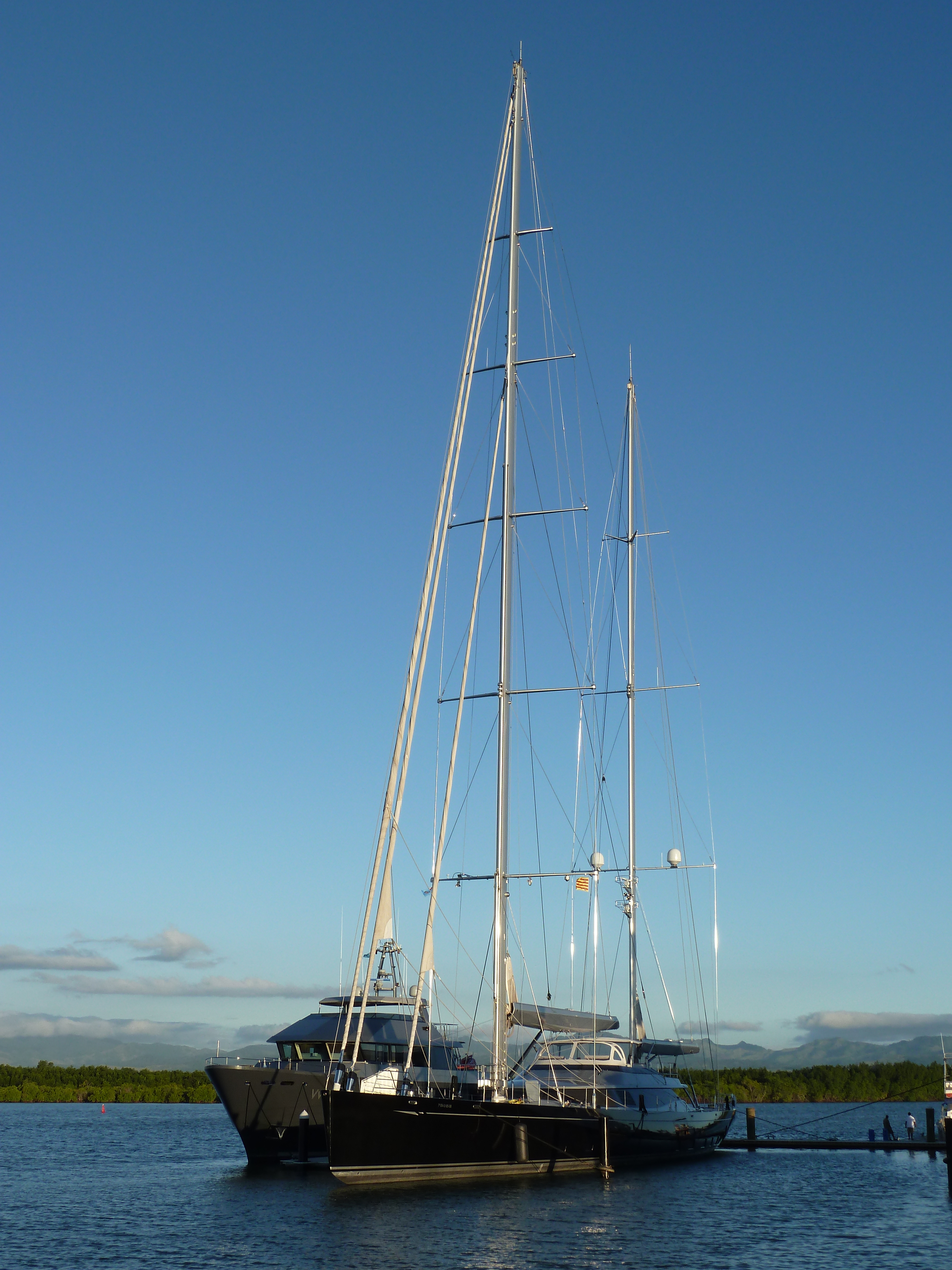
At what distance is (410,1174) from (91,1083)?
11969 cm

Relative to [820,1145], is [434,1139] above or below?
above

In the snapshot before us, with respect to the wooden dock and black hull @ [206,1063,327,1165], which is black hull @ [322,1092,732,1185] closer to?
black hull @ [206,1063,327,1165]

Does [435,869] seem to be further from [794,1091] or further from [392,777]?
[794,1091]

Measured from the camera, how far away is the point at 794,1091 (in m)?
113

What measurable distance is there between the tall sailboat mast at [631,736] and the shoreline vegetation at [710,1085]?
63.1 metres

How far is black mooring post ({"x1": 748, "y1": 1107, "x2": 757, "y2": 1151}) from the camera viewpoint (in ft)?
163

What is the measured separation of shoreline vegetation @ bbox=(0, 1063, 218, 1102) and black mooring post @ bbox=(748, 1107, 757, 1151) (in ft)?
285

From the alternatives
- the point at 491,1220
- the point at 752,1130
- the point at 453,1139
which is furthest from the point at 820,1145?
the point at 491,1220

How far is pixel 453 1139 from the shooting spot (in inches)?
1147

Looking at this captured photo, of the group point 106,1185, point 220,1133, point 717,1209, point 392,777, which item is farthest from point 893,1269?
point 220,1133

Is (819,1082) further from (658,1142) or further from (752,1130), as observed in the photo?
(658,1142)

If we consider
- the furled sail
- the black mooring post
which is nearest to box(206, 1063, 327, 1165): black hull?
the furled sail

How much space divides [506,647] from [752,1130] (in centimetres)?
2977

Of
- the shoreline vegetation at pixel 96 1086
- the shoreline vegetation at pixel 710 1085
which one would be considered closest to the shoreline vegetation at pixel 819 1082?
the shoreline vegetation at pixel 710 1085
